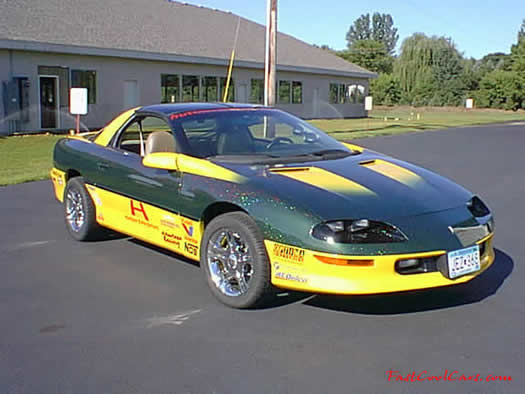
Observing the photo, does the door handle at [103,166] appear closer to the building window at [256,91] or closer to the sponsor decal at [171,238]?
the sponsor decal at [171,238]

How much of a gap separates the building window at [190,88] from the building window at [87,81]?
523 cm

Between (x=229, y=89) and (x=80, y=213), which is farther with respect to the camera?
(x=229, y=89)

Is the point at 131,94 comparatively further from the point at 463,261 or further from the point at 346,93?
the point at 463,261

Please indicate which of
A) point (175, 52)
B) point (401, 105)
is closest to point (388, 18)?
point (401, 105)

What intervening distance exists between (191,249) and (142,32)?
85.2 feet

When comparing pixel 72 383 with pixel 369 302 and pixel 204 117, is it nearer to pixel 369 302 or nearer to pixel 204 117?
pixel 369 302

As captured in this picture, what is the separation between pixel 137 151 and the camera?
Answer: 21.3ft

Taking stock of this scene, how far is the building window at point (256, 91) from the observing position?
3459cm

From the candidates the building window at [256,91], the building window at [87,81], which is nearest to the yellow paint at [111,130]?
the building window at [87,81]

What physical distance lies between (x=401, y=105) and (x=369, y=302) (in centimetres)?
7019

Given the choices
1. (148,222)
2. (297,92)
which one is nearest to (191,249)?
(148,222)

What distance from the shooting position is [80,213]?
6613 mm

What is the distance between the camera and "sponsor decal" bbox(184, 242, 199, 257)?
5.10 m

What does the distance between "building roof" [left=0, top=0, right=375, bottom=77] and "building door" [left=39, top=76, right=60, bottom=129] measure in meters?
1.39
